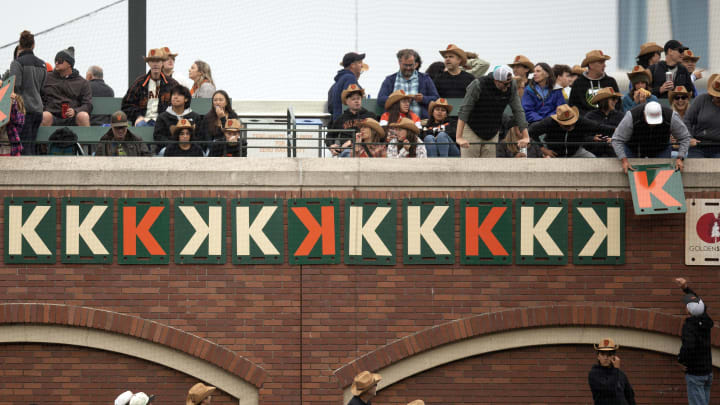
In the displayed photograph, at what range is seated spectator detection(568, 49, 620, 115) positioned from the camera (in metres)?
14.4

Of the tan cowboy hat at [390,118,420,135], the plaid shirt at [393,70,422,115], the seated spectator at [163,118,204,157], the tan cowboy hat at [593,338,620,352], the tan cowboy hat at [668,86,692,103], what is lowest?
the tan cowboy hat at [593,338,620,352]

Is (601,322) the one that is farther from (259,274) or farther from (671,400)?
(259,274)

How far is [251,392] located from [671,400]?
5.11 meters

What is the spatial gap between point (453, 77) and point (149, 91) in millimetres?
4377

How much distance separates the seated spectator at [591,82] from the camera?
569 inches

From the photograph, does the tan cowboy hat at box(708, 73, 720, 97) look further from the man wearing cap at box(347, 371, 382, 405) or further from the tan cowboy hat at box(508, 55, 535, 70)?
the man wearing cap at box(347, 371, 382, 405)

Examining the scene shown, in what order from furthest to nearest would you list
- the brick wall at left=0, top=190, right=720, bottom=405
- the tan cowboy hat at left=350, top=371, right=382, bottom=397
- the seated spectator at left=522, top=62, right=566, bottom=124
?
the seated spectator at left=522, top=62, right=566, bottom=124 < the brick wall at left=0, top=190, right=720, bottom=405 < the tan cowboy hat at left=350, top=371, right=382, bottom=397

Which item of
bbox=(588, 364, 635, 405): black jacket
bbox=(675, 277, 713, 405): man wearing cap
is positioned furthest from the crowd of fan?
bbox=(588, 364, 635, 405): black jacket

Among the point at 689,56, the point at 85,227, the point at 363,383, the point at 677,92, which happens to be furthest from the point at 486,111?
the point at 85,227

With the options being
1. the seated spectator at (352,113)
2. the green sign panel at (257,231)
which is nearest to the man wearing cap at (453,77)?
the seated spectator at (352,113)

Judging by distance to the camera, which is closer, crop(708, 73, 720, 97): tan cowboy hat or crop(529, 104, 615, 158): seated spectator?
crop(708, 73, 720, 97): tan cowboy hat

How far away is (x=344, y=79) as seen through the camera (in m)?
15.2

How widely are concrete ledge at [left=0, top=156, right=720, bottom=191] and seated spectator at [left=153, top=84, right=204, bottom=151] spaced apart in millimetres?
970

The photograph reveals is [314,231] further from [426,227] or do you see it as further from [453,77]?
[453,77]
